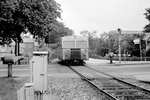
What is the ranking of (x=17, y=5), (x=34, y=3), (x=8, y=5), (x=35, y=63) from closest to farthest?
(x=35, y=63), (x=8, y=5), (x=17, y=5), (x=34, y=3)

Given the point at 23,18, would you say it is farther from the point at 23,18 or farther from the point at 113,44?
the point at 113,44

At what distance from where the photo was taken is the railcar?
26.5m

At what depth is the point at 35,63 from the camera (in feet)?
16.0

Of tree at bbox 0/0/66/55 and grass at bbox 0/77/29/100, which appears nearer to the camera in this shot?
grass at bbox 0/77/29/100

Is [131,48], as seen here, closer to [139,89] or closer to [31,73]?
[139,89]

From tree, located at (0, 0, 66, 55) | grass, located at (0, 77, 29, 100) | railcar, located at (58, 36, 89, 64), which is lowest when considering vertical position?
grass, located at (0, 77, 29, 100)

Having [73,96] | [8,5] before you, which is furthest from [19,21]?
[73,96]

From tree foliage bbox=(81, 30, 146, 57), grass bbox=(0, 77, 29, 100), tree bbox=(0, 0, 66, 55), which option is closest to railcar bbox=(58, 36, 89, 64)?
tree bbox=(0, 0, 66, 55)

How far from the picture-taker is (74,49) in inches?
1056

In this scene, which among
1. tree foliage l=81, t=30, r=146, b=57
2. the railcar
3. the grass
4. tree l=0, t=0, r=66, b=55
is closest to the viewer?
the grass

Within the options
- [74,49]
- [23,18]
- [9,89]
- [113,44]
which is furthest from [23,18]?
[113,44]

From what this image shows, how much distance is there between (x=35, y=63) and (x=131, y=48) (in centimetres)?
4219

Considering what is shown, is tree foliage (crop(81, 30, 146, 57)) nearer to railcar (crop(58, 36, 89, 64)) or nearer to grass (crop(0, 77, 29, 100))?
railcar (crop(58, 36, 89, 64))

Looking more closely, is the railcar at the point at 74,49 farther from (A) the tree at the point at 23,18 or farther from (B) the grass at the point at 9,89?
(B) the grass at the point at 9,89
